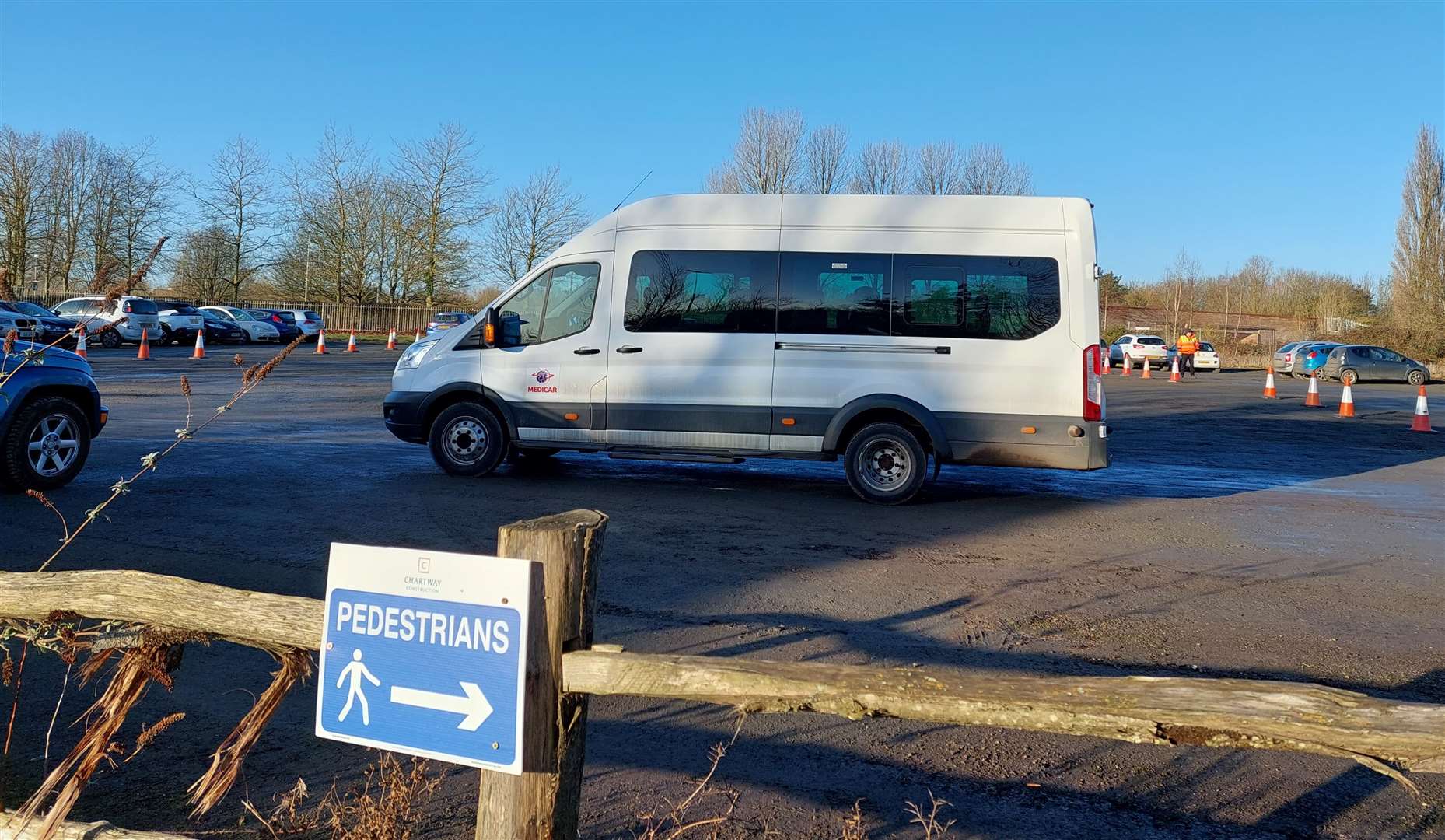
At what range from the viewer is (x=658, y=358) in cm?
1031

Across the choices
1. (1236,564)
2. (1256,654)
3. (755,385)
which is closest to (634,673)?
(1256,654)

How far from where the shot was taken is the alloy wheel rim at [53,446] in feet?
30.3

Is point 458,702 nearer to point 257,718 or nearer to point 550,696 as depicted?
point 550,696

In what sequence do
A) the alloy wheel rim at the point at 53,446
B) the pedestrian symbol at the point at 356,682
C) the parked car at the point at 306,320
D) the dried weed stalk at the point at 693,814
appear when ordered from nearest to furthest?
the pedestrian symbol at the point at 356,682 → the dried weed stalk at the point at 693,814 → the alloy wheel rim at the point at 53,446 → the parked car at the point at 306,320

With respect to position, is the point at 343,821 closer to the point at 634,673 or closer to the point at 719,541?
the point at 634,673

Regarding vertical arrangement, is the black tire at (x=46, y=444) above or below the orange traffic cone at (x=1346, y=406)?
below

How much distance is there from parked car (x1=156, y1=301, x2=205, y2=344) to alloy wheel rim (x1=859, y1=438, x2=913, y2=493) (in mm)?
33296

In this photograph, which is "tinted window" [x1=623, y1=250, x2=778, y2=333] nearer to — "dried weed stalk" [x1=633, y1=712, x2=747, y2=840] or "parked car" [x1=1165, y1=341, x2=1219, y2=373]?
"dried weed stalk" [x1=633, y1=712, x2=747, y2=840]

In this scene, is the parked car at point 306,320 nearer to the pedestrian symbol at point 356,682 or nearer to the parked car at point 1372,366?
the parked car at point 1372,366

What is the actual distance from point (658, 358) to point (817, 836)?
705 cm

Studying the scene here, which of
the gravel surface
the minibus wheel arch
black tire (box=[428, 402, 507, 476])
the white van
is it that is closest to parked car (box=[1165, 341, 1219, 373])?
the gravel surface

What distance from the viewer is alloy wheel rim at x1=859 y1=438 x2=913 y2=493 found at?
9953 mm

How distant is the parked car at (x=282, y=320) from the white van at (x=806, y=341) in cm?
3573

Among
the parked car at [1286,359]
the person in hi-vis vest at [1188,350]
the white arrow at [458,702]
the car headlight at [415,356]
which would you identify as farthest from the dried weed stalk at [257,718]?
the parked car at [1286,359]
